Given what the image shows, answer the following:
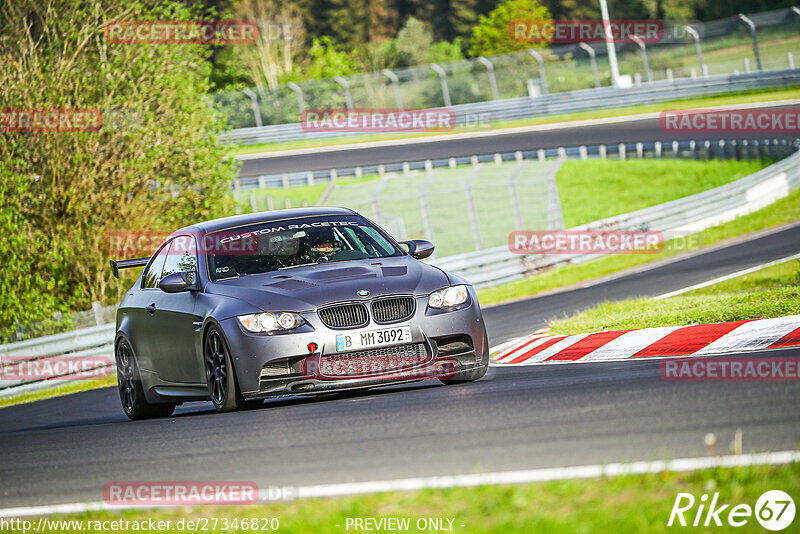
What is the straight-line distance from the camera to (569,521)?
3918 millimetres

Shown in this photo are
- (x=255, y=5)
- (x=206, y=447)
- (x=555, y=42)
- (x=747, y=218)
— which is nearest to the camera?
(x=206, y=447)

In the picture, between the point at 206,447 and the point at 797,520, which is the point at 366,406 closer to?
the point at 206,447

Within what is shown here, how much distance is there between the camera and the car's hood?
8.12 meters

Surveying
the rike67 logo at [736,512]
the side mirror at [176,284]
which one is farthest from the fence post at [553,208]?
the rike67 logo at [736,512]

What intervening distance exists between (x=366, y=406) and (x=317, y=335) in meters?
0.71

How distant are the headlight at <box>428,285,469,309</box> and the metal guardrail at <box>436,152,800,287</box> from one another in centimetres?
1372

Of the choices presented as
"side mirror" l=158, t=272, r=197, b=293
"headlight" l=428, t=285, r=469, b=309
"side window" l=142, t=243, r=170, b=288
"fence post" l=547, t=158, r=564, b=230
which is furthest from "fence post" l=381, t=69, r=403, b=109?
"headlight" l=428, t=285, r=469, b=309

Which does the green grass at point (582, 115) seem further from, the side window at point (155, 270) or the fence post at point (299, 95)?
the side window at point (155, 270)

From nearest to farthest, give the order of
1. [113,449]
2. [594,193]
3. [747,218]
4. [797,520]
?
[797,520] < [113,449] < [747,218] < [594,193]

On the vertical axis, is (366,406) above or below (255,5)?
below

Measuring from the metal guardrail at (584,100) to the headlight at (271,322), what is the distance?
1424 inches

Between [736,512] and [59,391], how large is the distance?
14.5 m

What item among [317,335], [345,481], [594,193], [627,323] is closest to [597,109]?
[594,193]

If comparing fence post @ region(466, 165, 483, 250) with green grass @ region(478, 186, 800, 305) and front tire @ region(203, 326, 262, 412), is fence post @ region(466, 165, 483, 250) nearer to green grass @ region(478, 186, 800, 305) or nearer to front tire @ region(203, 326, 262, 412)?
green grass @ region(478, 186, 800, 305)
